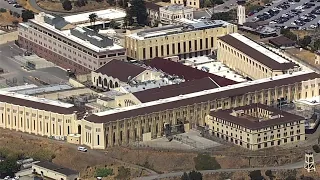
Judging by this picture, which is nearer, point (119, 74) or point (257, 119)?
point (257, 119)

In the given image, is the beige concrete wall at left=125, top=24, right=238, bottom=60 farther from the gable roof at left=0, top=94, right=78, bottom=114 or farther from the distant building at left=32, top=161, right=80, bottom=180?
the distant building at left=32, top=161, right=80, bottom=180

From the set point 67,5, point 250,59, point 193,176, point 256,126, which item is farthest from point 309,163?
point 67,5

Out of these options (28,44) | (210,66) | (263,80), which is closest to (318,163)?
(263,80)

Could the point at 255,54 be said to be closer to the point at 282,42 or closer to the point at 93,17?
the point at 282,42

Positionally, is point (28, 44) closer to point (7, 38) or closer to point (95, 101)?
point (7, 38)

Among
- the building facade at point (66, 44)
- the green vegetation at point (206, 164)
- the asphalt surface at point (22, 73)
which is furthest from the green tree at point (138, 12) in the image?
the green vegetation at point (206, 164)

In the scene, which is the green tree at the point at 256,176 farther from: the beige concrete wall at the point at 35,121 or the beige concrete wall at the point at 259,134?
the beige concrete wall at the point at 35,121
